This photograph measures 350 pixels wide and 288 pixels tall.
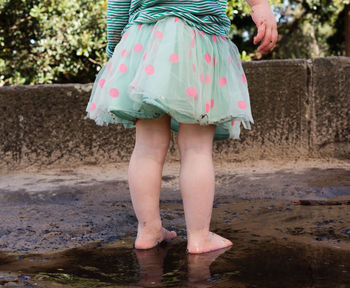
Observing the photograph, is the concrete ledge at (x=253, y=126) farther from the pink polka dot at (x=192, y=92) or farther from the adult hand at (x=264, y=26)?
the pink polka dot at (x=192, y=92)

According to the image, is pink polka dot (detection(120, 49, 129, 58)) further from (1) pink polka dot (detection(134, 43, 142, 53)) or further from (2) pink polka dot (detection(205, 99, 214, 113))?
(2) pink polka dot (detection(205, 99, 214, 113))

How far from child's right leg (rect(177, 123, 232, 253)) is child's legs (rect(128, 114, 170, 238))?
79 mm

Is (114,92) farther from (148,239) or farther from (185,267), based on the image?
(185,267)

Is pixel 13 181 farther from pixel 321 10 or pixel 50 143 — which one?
pixel 321 10

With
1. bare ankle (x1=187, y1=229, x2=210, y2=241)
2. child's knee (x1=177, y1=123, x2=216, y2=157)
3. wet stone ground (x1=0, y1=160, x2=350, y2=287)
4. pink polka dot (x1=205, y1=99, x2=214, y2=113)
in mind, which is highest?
pink polka dot (x1=205, y1=99, x2=214, y2=113)

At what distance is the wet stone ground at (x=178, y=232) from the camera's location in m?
1.46

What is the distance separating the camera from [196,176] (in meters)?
1.73

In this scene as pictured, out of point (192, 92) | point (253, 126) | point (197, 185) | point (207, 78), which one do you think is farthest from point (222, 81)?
point (253, 126)

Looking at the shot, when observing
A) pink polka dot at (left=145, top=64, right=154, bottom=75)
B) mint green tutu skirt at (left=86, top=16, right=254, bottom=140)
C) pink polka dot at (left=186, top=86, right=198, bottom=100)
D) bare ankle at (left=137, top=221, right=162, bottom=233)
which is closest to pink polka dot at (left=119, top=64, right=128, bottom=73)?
mint green tutu skirt at (left=86, top=16, right=254, bottom=140)

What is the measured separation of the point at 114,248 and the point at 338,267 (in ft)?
2.51

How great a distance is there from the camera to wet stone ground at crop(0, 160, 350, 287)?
146cm

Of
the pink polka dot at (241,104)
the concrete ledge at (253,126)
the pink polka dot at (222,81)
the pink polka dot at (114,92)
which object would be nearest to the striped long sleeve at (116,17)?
the pink polka dot at (114,92)

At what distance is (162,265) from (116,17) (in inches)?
39.2

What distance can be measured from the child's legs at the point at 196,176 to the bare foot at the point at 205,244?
3cm
